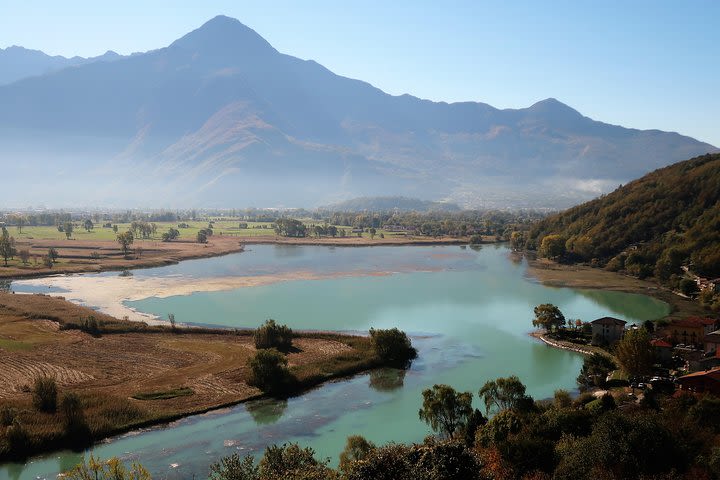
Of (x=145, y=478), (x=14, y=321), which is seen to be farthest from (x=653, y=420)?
(x=14, y=321)

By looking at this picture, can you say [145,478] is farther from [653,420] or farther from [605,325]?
[605,325]

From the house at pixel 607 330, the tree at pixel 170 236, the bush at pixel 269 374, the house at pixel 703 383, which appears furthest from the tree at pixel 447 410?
the tree at pixel 170 236

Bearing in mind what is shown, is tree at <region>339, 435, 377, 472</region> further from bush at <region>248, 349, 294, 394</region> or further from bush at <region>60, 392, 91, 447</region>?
bush at <region>60, 392, 91, 447</region>

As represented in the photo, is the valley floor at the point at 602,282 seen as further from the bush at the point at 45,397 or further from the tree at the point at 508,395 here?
the bush at the point at 45,397

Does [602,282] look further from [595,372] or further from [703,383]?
[703,383]

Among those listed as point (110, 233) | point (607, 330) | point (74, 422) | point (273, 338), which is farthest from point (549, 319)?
point (110, 233)

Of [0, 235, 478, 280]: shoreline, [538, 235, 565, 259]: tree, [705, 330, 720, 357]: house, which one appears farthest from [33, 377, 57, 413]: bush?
[538, 235, 565, 259]: tree

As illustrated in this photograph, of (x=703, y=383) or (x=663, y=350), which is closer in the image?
(x=703, y=383)
